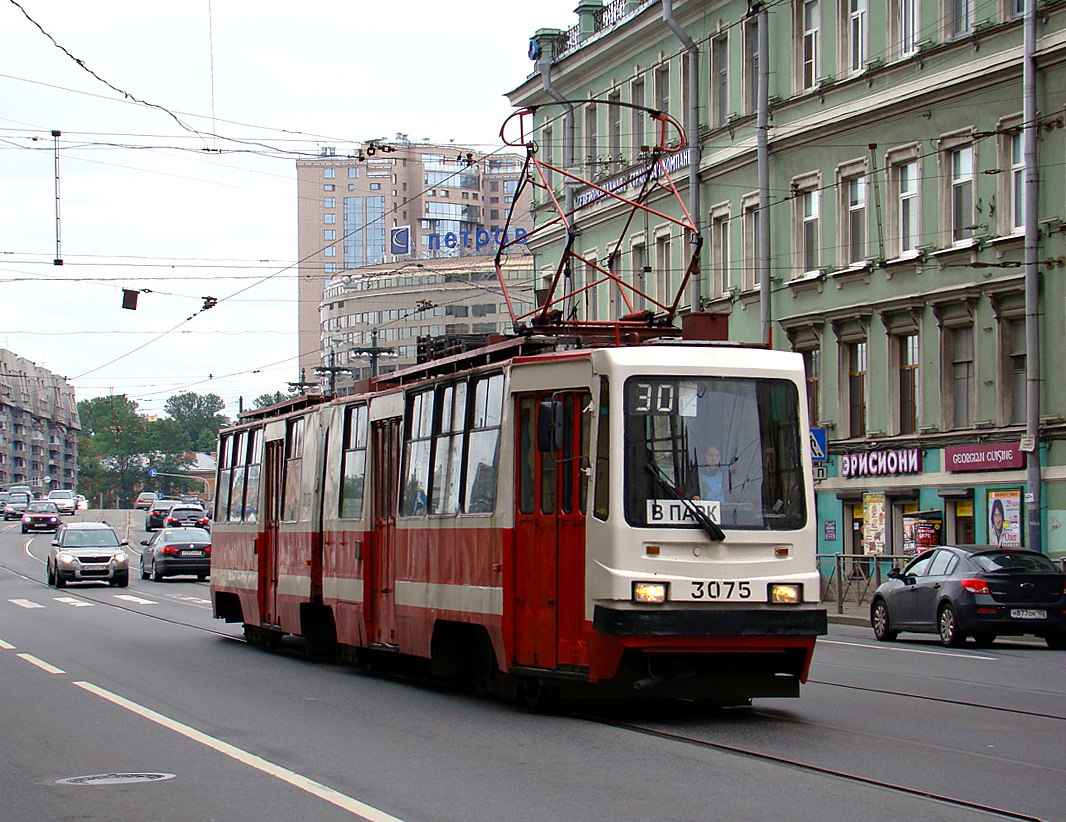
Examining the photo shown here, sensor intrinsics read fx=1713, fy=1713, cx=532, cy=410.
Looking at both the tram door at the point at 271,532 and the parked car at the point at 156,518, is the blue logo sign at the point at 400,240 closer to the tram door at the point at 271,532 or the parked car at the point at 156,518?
the parked car at the point at 156,518

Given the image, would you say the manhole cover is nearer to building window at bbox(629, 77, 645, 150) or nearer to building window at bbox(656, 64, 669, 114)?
building window at bbox(656, 64, 669, 114)

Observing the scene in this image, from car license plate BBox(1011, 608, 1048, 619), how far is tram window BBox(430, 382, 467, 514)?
34.5 ft

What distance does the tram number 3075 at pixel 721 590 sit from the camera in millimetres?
12141

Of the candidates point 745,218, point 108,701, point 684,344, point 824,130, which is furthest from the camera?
point 745,218

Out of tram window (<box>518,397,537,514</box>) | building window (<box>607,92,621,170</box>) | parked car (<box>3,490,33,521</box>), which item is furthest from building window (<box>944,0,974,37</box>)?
parked car (<box>3,490,33,521</box>)

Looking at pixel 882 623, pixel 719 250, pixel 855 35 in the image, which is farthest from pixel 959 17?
pixel 882 623

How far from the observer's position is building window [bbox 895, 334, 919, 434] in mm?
36406

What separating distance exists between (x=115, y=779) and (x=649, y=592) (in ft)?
13.0

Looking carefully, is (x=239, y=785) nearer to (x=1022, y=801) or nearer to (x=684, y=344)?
(x=1022, y=801)

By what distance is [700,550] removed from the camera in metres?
12.2

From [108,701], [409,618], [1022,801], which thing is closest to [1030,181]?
[409,618]

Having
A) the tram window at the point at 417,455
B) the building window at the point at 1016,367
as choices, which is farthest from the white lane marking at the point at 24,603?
the tram window at the point at 417,455

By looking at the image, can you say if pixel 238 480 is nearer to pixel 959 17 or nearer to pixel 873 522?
pixel 873 522

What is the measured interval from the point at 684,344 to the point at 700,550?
1.71m
